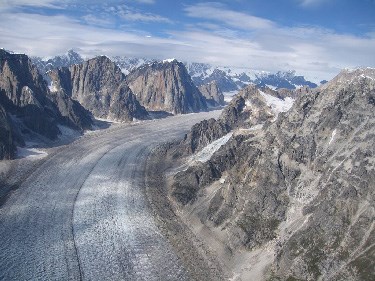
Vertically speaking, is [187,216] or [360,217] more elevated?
[360,217]

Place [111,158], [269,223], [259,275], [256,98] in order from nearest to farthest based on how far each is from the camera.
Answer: [259,275]
[269,223]
[111,158]
[256,98]

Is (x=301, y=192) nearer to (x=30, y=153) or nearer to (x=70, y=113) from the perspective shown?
(x=30, y=153)

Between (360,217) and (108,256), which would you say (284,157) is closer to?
(360,217)

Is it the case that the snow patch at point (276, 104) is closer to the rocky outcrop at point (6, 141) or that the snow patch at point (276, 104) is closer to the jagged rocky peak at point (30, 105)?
the jagged rocky peak at point (30, 105)

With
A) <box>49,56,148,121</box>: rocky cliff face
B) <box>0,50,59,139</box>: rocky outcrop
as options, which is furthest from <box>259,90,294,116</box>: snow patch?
<box>0,50,59,139</box>: rocky outcrop

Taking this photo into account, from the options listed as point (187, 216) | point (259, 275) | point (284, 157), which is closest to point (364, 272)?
point (259, 275)

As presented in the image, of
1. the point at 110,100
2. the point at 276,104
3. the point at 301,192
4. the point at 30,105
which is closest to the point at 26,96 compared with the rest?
the point at 30,105

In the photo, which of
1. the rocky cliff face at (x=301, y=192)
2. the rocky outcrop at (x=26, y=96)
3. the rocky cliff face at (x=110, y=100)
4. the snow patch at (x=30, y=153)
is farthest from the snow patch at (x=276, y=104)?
the snow patch at (x=30, y=153)
